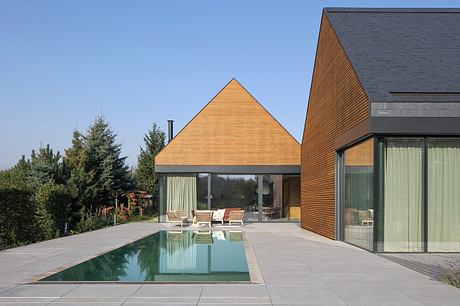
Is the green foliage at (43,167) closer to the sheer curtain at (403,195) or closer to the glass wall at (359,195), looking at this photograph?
the glass wall at (359,195)

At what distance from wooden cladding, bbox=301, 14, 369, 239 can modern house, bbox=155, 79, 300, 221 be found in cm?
387

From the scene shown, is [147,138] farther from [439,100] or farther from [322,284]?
[322,284]

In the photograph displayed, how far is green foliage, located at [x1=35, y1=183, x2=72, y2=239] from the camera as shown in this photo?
1741 cm

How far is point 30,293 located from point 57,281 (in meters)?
1.01

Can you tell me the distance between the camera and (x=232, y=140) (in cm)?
2528

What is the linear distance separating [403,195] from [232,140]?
45.7ft

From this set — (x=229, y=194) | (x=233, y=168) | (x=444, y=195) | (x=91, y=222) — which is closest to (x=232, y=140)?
(x=233, y=168)

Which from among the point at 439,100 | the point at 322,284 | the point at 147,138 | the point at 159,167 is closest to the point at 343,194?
the point at 439,100

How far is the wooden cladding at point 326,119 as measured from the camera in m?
13.6

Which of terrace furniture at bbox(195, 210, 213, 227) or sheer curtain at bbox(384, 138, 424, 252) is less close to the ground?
sheer curtain at bbox(384, 138, 424, 252)

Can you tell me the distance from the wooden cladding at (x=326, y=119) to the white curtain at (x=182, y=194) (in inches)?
244

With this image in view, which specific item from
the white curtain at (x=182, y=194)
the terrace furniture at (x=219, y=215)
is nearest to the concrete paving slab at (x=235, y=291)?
the terrace furniture at (x=219, y=215)

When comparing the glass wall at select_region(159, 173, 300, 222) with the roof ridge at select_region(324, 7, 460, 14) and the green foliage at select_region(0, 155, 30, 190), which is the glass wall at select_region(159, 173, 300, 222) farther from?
the roof ridge at select_region(324, 7, 460, 14)

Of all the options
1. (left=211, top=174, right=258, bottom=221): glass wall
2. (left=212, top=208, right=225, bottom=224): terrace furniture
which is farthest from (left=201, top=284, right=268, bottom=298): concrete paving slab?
(left=211, top=174, right=258, bottom=221): glass wall
